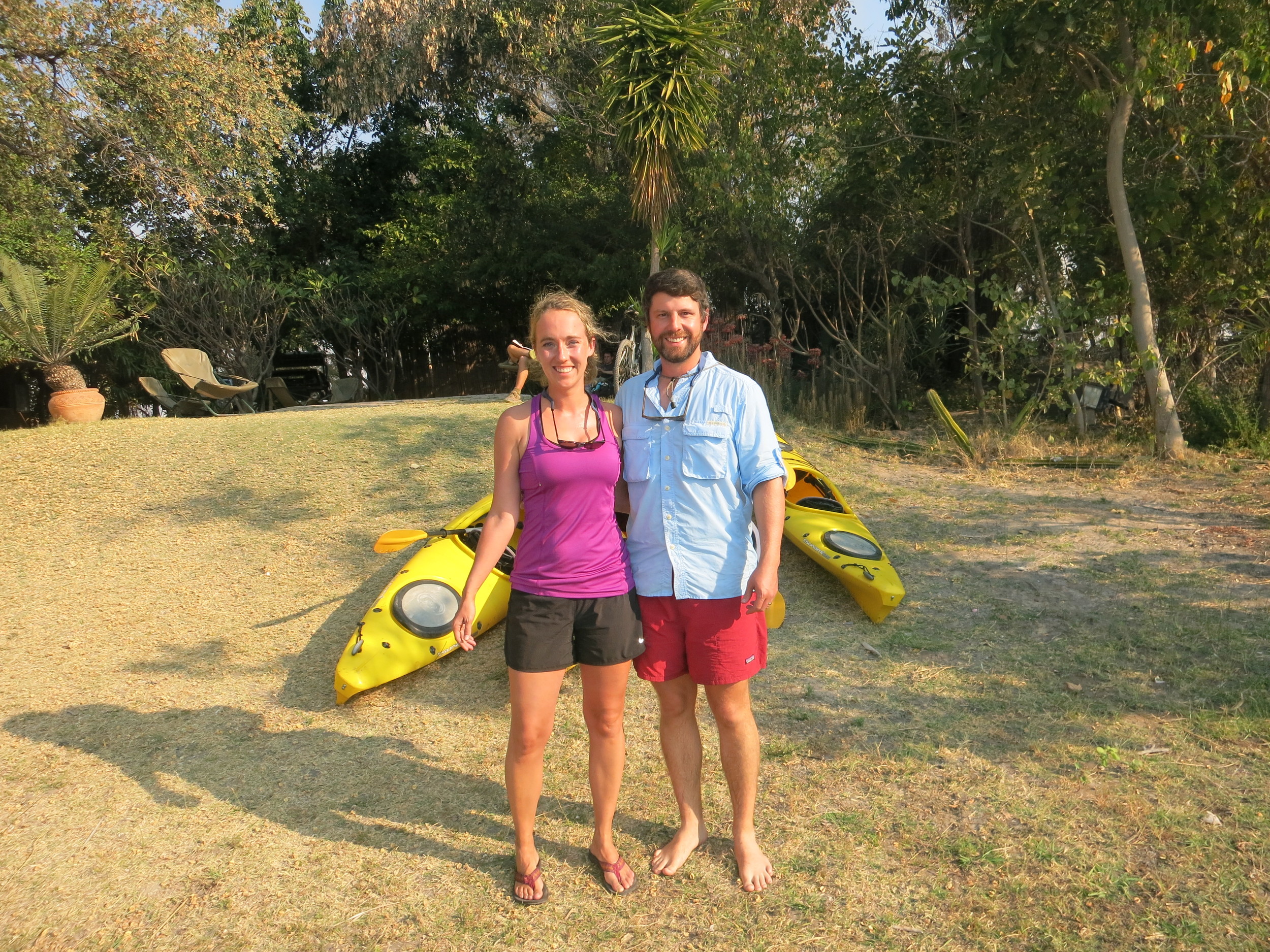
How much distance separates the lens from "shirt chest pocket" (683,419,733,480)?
262 centimetres

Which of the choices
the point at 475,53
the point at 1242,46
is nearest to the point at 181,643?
the point at 1242,46

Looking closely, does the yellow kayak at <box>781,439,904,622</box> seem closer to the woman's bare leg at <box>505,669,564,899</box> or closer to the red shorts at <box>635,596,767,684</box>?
the red shorts at <box>635,596,767,684</box>

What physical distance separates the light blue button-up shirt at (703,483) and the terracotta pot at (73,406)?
8305 mm

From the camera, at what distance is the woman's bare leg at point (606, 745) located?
8.74 ft

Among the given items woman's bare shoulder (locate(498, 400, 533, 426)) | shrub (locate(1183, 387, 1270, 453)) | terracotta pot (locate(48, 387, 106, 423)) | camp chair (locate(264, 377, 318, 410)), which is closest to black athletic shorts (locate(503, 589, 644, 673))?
woman's bare shoulder (locate(498, 400, 533, 426))

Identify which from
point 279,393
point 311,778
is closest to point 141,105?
point 279,393

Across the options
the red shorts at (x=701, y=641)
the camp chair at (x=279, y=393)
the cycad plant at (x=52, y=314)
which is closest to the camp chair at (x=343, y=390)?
the camp chair at (x=279, y=393)

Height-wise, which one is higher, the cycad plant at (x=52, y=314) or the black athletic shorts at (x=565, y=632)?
the cycad plant at (x=52, y=314)

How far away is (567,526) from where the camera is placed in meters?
2.64

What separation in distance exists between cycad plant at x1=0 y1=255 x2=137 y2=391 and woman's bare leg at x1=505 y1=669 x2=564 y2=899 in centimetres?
828

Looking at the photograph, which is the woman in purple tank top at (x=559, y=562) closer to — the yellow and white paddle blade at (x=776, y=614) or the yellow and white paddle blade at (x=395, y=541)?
the yellow and white paddle blade at (x=776, y=614)

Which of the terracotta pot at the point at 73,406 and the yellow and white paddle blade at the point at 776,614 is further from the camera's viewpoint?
the terracotta pot at the point at 73,406

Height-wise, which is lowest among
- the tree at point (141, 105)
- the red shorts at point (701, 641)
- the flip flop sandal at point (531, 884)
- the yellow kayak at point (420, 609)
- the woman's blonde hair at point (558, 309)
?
the flip flop sandal at point (531, 884)

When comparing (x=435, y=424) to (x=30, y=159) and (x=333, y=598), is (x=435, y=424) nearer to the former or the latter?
(x=333, y=598)
